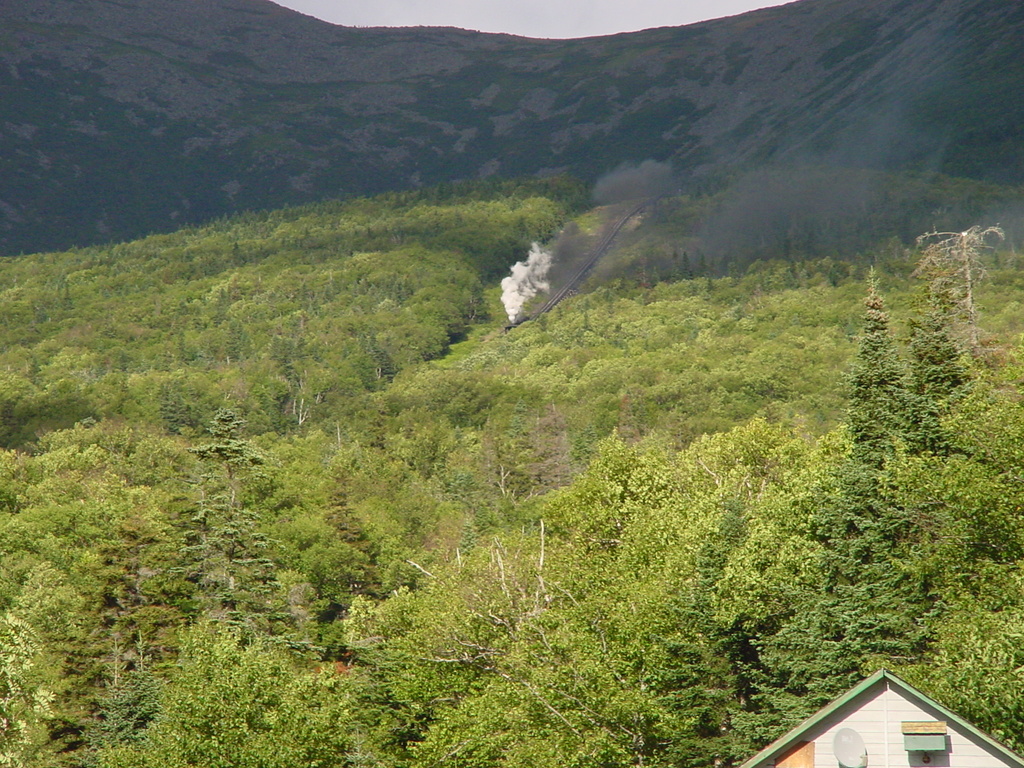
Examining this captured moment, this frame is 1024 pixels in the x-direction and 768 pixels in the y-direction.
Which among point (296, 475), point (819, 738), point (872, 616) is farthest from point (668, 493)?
point (296, 475)

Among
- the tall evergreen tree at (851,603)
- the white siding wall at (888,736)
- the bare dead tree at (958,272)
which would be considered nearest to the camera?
the white siding wall at (888,736)

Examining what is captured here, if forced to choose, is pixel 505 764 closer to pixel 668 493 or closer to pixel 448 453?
pixel 668 493

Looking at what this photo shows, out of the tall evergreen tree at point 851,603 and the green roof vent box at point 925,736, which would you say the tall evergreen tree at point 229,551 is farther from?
the green roof vent box at point 925,736

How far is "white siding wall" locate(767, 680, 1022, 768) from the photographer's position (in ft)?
75.0

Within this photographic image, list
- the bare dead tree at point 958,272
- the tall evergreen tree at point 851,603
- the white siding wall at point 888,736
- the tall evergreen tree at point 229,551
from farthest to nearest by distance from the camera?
the tall evergreen tree at point 229,551 → the bare dead tree at point 958,272 → the tall evergreen tree at point 851,603 → the white siding wall at point 888,736

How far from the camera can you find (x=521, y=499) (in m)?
125

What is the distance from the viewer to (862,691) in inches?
914

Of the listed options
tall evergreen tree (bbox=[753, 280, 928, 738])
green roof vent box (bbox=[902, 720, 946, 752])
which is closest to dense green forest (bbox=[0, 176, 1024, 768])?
tall evergreen tree (bbox=[753, 280, 928, 738])

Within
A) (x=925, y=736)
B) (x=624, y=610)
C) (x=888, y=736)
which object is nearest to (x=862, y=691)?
(x=888, y=736)

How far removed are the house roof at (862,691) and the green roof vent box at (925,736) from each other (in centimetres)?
40

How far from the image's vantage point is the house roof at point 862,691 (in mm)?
22672

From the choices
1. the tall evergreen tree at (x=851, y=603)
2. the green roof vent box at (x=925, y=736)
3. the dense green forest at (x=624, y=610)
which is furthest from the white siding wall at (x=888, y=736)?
the tall evergreen tree at (x=851, y=603)

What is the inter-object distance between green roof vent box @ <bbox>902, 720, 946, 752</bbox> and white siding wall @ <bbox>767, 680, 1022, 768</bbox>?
1.03 ft

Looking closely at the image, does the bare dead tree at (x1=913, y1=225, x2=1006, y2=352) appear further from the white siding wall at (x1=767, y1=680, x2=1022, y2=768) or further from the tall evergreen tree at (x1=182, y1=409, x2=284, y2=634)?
the tall evergreen tree at (x1=182, y1=409, x2=284, y2=634)
